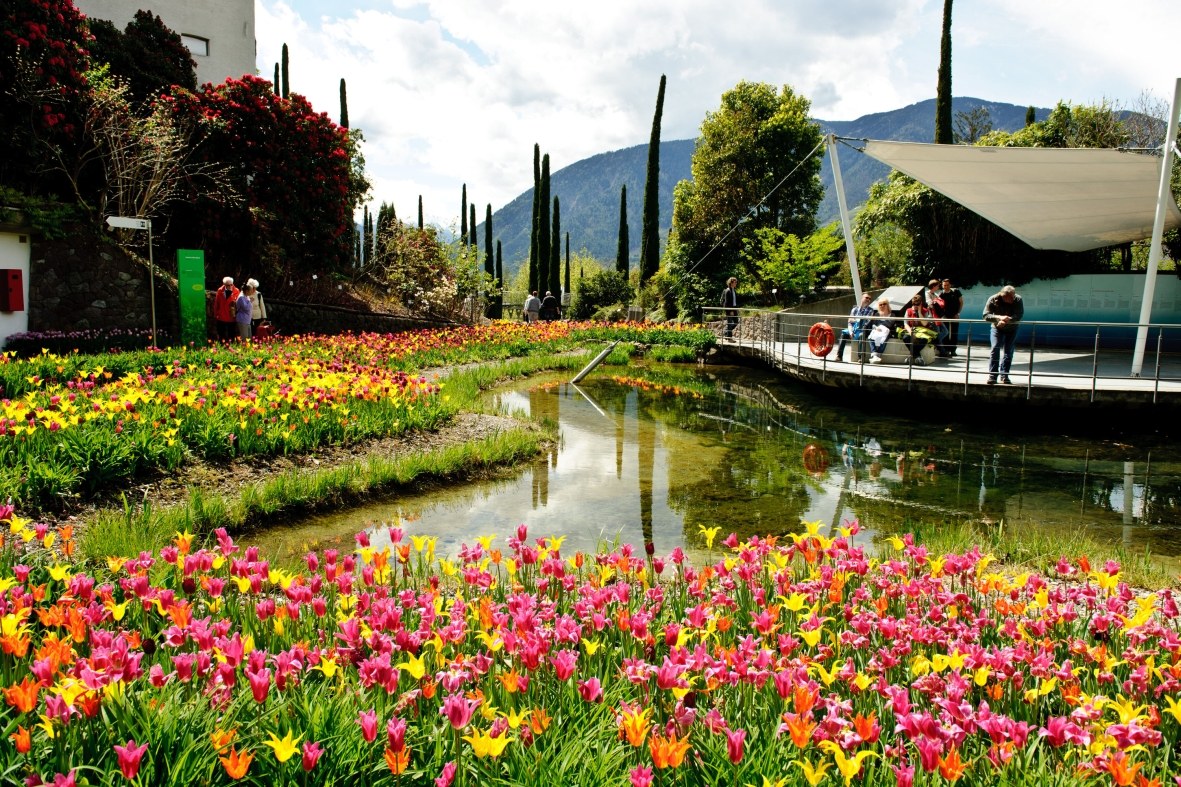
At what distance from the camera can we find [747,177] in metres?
36.5

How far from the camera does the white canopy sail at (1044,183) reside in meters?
13.1

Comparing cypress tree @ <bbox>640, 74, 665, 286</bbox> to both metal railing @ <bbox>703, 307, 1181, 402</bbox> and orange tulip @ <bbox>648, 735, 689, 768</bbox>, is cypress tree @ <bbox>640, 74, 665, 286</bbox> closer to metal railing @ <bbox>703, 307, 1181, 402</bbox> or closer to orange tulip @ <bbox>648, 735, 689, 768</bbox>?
metal railing @ <bbox>703, 307, 1181, 402</bbox>

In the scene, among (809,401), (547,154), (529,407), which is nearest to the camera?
(529,407)

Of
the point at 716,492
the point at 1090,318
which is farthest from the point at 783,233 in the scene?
the point at 716,492

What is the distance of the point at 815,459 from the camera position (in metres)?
9.30

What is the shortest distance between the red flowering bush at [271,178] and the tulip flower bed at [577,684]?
61.6ft

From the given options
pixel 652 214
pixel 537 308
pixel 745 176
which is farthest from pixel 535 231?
pixel 537 308

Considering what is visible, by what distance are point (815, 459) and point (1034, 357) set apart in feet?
36.9

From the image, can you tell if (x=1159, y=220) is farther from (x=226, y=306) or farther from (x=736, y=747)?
(x=226, y=306)

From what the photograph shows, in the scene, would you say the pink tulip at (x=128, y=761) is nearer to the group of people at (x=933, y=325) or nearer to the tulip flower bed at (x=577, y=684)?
the tulip flower bed at (x=577, y=684)

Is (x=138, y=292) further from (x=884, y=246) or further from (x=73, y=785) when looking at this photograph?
(x=884, y=246)

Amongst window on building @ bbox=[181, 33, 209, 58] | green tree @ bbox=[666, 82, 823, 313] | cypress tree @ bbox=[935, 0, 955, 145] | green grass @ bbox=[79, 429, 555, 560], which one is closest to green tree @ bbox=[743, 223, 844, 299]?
green tree @ bbox=[666, 82, 823, 313]

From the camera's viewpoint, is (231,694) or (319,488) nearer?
(231,694)

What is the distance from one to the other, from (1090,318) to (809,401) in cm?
1325
